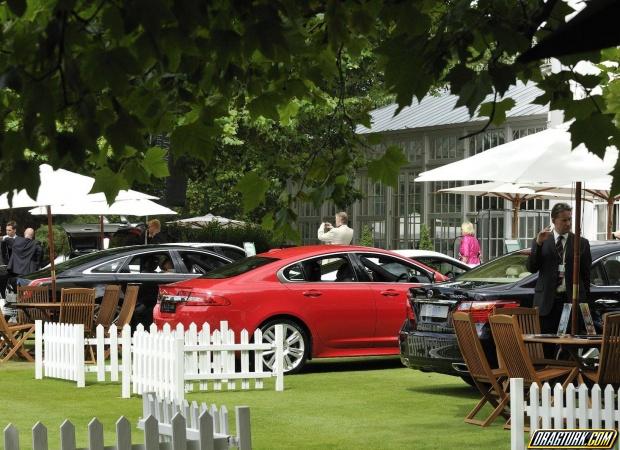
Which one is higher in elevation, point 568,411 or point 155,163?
point 155,163

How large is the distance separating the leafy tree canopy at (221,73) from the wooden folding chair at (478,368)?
13.7ft

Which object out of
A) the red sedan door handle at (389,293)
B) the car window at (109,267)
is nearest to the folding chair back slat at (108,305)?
the car window at (109,267)

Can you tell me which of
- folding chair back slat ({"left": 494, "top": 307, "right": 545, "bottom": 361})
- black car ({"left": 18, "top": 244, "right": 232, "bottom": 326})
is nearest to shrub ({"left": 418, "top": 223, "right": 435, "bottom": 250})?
black car ({"left": 18, "top": 244, "right": 232, "bottom": 326})

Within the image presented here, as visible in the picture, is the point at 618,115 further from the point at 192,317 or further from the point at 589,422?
the point at 192,317

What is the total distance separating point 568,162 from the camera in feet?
42.0

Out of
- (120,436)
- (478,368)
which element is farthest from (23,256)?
(120,436)

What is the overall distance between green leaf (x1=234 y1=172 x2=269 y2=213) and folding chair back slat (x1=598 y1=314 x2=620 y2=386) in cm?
488

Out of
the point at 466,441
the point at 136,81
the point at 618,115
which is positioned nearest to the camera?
the point at 136,81

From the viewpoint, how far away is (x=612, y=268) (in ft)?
48.0

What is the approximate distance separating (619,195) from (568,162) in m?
7.51

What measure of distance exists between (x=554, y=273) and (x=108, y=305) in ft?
23.2

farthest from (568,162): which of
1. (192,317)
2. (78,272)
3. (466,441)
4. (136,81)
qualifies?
(78,272)

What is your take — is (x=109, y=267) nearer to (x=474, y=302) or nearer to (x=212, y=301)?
(x=212, y=301)

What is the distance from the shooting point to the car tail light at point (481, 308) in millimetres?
13727
